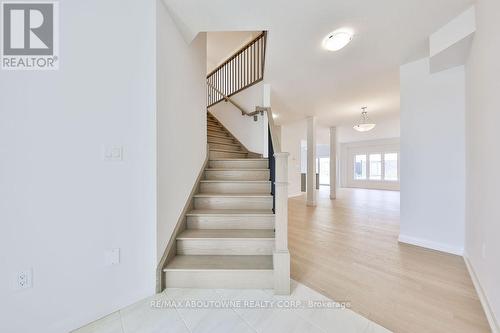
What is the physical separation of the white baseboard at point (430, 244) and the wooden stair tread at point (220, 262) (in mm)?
2143

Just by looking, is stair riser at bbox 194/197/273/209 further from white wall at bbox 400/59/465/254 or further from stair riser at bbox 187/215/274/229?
white wall at bbox 400/59/465/254

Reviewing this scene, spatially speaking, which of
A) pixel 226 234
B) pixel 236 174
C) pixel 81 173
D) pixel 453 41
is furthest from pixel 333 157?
pixel 81 173

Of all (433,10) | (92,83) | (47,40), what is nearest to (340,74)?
(433,10)

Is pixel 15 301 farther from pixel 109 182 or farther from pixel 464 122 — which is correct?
pixel 464 122

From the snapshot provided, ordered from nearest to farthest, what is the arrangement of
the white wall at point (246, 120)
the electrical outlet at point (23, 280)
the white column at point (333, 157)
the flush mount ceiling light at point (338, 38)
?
the electrical outlet at point (23, 280) → the flush mount ceiling light at point (338, 38) → the white wall at point (246, 120) → the white column at point (333, 157)

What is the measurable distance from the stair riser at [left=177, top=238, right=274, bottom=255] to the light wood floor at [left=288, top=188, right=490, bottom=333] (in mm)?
407

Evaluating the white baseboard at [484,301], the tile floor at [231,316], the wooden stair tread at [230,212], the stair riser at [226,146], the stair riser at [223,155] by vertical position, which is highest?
A: the stair riser at [226,146]

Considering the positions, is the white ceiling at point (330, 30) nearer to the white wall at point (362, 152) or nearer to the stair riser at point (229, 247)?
the stair riser at point (229, 247)

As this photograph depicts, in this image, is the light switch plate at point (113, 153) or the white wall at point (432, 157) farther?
the white wall at point (432, 157)

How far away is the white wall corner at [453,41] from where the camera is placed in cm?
187

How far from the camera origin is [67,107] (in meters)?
1.40

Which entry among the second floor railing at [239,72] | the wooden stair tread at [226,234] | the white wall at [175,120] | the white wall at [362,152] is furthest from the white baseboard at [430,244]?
the white wall at [362,152]

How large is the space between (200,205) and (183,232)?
1.52 feet

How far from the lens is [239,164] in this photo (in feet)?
11.4
